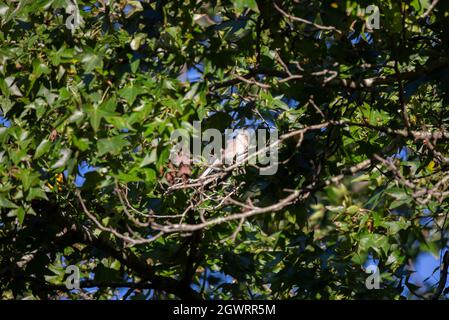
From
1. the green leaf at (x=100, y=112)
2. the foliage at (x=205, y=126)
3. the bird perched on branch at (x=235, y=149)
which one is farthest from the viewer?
the bird perched on branch at (x=235, y=149)

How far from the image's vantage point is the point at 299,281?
12.9 feet

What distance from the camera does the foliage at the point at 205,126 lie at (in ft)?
10.3

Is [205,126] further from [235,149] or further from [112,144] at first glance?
[112,144]

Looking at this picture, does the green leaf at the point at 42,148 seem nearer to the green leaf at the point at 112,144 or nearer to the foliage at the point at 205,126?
the foliage at the point at 205,126

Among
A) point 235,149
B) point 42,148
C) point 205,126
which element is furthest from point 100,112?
point 235,149

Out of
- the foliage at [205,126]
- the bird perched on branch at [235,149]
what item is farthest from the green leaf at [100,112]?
the bird perched on branch at [235,149]

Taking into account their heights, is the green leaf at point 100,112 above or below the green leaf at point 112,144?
above

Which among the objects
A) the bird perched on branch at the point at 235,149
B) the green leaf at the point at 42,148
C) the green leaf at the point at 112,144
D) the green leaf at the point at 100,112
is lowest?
the green leaf at the point at 112,144

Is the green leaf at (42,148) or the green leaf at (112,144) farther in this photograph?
the green leaf at (42,148)

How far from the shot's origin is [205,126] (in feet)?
11.7

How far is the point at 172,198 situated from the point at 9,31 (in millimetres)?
1240

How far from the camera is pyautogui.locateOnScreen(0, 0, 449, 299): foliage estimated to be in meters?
3.15

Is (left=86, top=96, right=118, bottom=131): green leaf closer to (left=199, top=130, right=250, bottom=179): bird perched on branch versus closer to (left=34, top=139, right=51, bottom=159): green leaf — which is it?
(left=34, top=139, right=51, bottom=159): green leaf

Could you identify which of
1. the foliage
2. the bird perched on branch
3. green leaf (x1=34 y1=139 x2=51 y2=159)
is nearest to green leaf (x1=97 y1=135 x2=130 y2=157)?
the foliage
